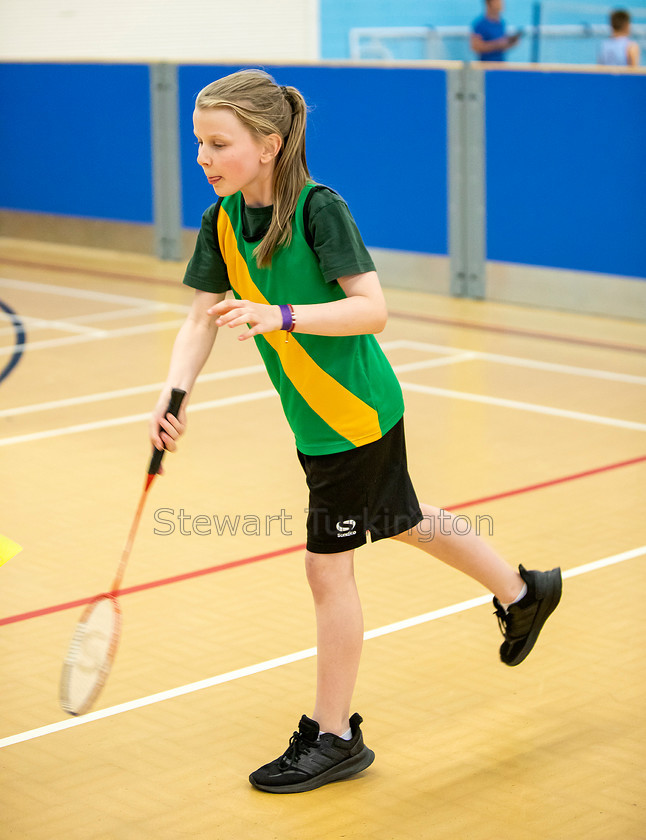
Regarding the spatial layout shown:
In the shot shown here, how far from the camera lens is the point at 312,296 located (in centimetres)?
332

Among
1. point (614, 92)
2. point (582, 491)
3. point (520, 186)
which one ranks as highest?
point (614, 92)

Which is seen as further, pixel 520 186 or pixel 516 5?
pixel 516 5

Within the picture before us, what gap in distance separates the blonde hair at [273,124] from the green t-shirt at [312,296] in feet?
0.10

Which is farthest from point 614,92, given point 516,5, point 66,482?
point 516,5

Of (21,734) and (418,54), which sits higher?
(418,54)

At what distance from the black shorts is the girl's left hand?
0.50 meters

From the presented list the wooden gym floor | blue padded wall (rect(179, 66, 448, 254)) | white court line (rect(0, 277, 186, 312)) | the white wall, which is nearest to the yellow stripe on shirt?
the wooden gym floor

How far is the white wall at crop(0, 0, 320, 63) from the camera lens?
66.5 feet

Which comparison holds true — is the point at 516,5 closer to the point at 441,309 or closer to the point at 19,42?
the point at 19,42

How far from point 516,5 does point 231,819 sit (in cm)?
2278

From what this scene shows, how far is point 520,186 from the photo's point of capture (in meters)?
10.5

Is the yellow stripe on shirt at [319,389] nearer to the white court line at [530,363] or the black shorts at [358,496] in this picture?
the black shorts at [358,496]

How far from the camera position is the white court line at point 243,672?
12.5 feet

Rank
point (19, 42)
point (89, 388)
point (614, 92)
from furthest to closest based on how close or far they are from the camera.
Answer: point (19, 42), point (614, 92), point (89, 388)
